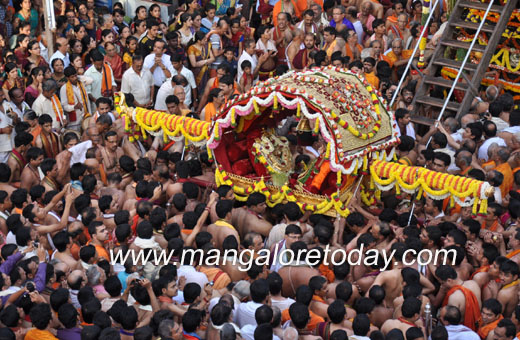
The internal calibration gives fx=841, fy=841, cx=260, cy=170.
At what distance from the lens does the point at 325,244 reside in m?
9.24

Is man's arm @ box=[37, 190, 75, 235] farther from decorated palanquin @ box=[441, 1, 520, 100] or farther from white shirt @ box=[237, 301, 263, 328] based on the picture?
decorated palanquin @ box=[441, 1, 520, 100]

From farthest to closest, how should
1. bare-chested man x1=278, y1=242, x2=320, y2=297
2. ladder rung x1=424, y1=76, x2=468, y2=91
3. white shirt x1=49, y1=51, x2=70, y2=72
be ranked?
white shirt x1=49, y1=51, x2=70, y2=72 → ladder rung x1=424, y1=76, x2=468, y2=91 → bare-chested man x1=278, y1=242, x2=320, y2=297

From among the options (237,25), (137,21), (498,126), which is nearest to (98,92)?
(137,21)

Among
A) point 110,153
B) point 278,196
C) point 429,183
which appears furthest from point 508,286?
point 110,153

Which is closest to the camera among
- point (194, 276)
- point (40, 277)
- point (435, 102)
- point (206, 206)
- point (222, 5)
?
point (40, 277)

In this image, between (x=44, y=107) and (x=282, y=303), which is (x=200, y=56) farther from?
(x=282, y=303)

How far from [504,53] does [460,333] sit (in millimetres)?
6586

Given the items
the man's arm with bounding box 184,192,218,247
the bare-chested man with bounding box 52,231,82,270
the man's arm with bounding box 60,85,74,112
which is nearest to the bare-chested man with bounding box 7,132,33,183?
the man's arm with bounding box 60,85,74,112

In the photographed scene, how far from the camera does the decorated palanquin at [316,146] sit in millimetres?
10016

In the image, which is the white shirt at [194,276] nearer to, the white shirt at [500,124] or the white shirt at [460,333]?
the white shirt at [460,333]

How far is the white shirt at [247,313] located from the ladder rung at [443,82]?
6188 millimetres

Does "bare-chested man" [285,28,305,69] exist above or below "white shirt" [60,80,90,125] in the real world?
above

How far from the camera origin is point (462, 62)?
12.8 m

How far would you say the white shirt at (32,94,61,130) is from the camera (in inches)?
474
